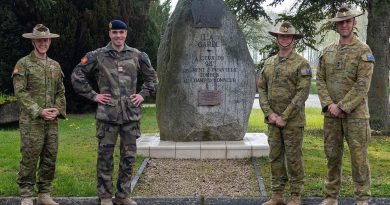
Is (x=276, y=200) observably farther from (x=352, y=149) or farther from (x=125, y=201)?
(x=125, y=201)

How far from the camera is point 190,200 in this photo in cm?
625

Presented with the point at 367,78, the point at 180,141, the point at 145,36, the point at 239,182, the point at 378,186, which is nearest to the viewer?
the point at 367,78

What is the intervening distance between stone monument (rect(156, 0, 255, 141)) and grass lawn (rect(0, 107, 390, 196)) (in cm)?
103

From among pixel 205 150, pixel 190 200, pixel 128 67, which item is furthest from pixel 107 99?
pixel 205 150

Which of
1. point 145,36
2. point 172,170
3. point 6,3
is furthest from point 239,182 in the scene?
point 145,36

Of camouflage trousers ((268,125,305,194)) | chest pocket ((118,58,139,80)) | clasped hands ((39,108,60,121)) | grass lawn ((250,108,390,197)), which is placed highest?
chest pocket ((118,58,139,80))

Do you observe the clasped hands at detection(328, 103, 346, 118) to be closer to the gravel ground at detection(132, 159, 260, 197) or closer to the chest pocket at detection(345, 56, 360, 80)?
the chest pocket at detection(345, 56, 360, 80)

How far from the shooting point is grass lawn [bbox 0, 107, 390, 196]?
6629mm

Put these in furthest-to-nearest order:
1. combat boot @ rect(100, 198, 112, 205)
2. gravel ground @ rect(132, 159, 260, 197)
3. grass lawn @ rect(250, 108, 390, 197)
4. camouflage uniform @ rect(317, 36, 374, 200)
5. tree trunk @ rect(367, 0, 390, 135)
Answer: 1. tree trunk @ rect(367, 0, 390, 135)
2. gravel ground @ rect(132, 159, 260, 197)
3. grass lawn @ rect(250, 108, 390, 197)
4. combat boot @ rect(100, 198, 112, 205)
5. camouflage uniform @ rect(317, 36, 374, 200)

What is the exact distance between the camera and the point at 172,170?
8.14 m

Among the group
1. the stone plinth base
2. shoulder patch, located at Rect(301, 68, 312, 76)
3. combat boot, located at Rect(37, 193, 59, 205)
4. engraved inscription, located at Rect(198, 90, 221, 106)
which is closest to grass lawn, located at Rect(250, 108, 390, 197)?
the stone plinth base

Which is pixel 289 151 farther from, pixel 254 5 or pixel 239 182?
pixel 254 5

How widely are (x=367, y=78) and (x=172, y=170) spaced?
3.58 meters

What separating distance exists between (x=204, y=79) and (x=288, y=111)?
3617mm
